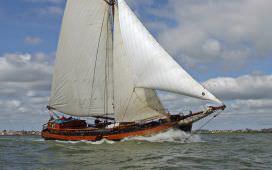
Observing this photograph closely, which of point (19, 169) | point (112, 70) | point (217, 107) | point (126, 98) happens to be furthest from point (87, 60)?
point (19, 169)

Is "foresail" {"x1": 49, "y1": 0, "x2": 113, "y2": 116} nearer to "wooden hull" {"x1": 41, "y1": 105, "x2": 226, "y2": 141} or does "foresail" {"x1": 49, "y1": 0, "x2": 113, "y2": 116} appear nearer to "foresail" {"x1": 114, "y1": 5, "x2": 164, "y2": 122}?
"foresail" {"x1": 114, "y1": 5, "x2": 164, "y2": 122}

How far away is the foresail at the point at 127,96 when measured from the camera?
1772 inches

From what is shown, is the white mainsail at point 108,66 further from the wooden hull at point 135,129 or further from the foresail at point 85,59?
the wooden hull at point 135,129

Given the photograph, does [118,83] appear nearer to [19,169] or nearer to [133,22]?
[133,22]

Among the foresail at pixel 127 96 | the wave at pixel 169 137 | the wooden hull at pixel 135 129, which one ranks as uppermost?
the foresail at pixel 127 96

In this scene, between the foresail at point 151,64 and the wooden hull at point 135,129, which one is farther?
the wooden hull at point 135,129

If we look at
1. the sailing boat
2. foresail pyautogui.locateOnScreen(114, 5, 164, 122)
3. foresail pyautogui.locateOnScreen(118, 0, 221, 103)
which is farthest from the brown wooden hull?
foresail pyautogui.locateOnScreen(118, 0, 221, 103)

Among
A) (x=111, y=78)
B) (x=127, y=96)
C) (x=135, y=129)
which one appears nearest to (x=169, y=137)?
(x=135, y=129)

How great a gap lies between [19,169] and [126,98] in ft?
70.0

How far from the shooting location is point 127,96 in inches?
1801

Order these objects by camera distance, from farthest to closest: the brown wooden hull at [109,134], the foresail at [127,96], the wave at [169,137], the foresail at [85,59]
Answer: the foresail at [85,59] → the foresail at [127,96] → the brown wooden hull at [109,134] → the wave at [169,137]

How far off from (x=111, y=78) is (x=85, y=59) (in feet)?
12.1

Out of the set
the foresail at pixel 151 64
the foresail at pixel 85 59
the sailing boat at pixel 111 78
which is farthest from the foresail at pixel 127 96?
the foresail at pixel 85 59

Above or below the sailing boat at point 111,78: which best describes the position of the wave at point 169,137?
below
